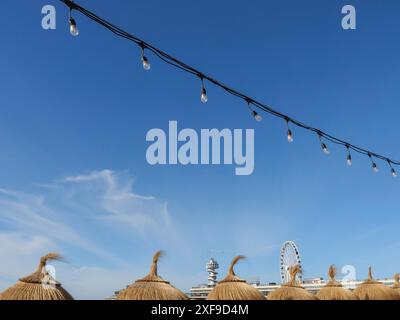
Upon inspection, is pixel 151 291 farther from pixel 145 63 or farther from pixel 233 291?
pixel 145 63

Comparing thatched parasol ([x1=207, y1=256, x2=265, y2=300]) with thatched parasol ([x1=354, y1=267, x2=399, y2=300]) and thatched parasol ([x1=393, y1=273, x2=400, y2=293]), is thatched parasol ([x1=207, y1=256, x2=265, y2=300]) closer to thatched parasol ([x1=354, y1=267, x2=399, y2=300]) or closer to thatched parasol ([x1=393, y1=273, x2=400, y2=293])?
thatched parasol ([x1=354, y1=267, x2=399, y2=300])

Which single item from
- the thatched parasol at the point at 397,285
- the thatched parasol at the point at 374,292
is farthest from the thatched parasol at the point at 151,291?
the thatched parasol at the point at 397,285

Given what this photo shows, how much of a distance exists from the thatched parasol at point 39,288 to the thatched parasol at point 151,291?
1362 millimetres

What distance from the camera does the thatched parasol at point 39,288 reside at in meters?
6.05

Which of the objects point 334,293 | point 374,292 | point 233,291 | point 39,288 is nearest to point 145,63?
point 39,288

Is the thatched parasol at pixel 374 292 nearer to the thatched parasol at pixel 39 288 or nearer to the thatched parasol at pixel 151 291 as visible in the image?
the thatched parasol at pixel 151 291

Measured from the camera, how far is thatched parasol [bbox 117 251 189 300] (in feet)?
24.4

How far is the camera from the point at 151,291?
298 inches

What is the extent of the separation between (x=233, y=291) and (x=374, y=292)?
690cm
